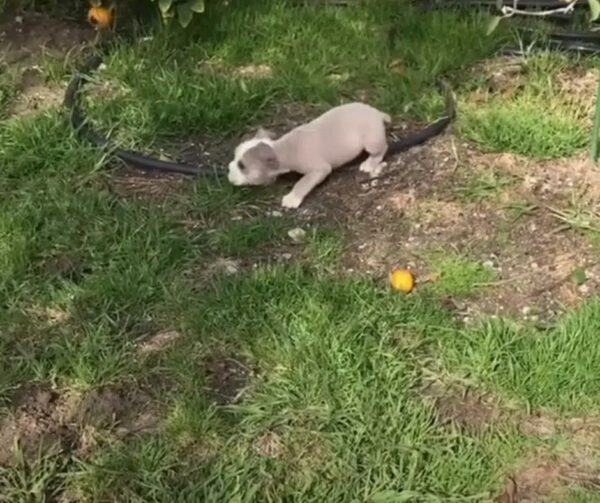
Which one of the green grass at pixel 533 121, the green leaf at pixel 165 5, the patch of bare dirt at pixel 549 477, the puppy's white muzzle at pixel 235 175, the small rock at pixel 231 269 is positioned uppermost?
the green leaf at pixel 165 5

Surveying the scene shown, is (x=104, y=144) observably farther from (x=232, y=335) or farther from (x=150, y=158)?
(x=232, y=335)

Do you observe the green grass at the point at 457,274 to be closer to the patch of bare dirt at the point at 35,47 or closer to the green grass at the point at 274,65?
the green grass at the point at 274,65

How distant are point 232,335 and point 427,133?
117 cm

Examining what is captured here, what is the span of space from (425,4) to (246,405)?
226 centimetres

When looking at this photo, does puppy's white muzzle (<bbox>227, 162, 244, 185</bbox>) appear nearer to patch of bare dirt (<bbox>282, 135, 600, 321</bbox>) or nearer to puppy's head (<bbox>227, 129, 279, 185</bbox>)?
puppy's head (<bbox>227, 129, 279, 185</bbox>)

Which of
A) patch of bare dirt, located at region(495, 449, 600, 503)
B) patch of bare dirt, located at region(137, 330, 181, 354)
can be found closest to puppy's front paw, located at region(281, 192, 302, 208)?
patch of bare dirt, located at region(137, 330, 181, 354)

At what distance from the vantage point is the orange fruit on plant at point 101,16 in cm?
429

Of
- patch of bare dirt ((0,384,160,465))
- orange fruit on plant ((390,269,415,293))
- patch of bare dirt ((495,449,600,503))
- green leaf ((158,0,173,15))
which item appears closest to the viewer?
patch of bare dirt ((495,449,600,503))

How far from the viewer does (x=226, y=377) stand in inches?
111

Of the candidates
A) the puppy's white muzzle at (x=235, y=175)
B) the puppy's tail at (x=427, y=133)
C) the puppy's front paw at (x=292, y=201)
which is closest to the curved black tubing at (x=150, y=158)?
the puppy's tail at (x=427, y=133)

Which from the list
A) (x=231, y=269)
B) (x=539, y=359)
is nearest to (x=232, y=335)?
(x=231, y=269)

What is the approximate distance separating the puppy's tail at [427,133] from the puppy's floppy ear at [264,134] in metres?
0.37

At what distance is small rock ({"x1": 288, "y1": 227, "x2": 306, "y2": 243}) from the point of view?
330 centimetres

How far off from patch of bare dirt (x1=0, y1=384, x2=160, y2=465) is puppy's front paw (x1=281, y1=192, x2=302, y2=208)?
0.89 m
